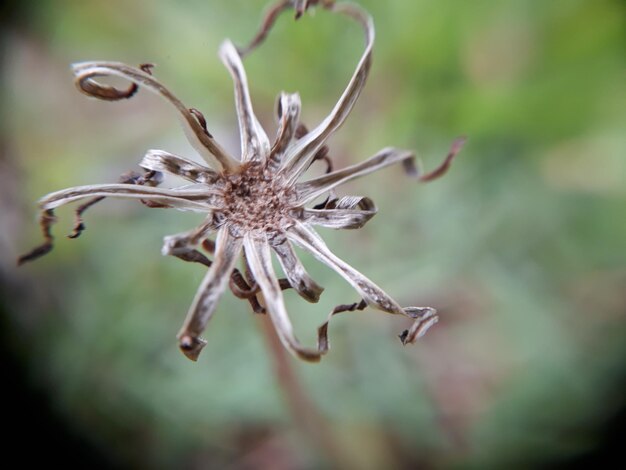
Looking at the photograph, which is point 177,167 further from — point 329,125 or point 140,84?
point 329,125

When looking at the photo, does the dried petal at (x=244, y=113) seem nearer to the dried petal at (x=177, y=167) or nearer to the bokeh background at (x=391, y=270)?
the dried petal at (x=177, y=167)

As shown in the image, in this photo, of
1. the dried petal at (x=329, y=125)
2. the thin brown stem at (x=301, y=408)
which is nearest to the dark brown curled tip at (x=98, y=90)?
the dried petal at (x=329, y=125)

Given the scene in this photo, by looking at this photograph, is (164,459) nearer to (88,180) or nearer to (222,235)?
(88,180)

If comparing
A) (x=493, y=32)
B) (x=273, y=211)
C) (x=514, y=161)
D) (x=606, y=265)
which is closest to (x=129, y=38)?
(x=493, y=32)

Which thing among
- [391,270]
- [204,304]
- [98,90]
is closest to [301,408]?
[391,270]

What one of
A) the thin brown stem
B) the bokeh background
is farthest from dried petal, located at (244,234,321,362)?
the bokeh background

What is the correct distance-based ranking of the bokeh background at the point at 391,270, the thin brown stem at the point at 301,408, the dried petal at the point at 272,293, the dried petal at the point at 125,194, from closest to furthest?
the dried petal at the point at 272,293
the dried petal at the point at 125,194
the thin brown stem at the point at 301,408
the bokeh background at the point at 391,270

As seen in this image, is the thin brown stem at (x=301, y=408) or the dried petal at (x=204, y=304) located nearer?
the dried petal at (x=204, y=304)
